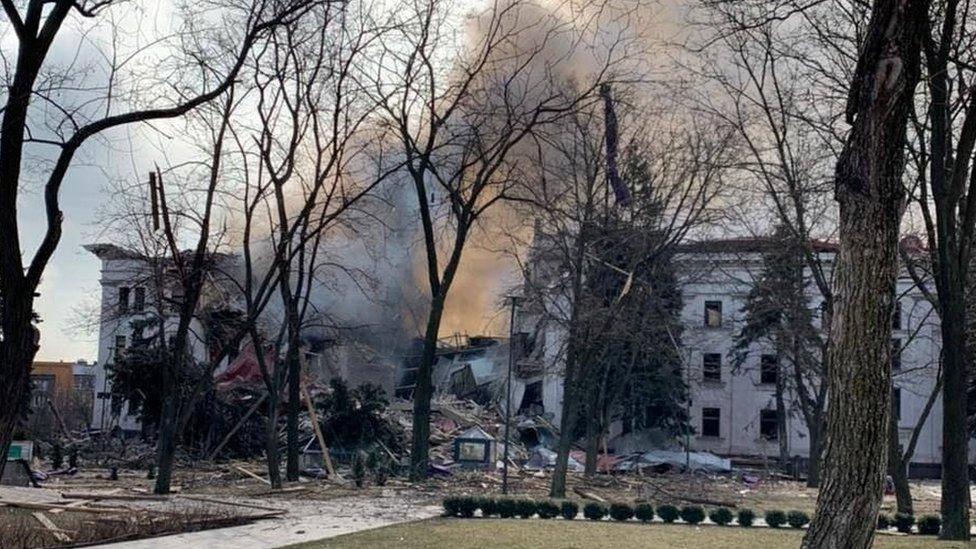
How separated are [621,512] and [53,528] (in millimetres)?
9781

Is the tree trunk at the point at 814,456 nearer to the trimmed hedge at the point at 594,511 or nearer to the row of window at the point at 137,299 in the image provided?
the trimmed hedge at the point at 594,511

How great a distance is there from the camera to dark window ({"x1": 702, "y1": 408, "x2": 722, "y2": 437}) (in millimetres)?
53094

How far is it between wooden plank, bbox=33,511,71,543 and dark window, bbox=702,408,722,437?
41.7 meters

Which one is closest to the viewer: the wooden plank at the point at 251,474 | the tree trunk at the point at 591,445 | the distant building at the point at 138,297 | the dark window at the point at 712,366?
the wooden plank at the point at 251,474

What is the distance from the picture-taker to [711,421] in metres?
53.3

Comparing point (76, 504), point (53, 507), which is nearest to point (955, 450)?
point (53, 507)

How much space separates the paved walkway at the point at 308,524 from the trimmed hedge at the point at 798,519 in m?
6.33

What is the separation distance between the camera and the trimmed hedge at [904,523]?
17.3m

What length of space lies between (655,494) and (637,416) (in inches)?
770

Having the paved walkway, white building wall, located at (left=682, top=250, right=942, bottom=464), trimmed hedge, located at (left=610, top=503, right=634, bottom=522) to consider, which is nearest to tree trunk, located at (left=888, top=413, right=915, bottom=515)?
trimmed hedge, located at (left=610, top=503, right=634, bottom=522)

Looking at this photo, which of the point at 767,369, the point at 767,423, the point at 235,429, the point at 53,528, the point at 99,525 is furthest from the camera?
the point at 767,423

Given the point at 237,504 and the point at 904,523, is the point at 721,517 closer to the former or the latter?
the point at 904,523

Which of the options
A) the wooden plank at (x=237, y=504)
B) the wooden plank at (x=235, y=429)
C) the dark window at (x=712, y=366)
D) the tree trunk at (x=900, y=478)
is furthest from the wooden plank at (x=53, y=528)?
the dark window at (x=712, y=366)

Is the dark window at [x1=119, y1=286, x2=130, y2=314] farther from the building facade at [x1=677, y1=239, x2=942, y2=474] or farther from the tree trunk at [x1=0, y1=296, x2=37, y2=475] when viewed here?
the building facade at [x1=677, y1=239, x2=942, y2=474]
